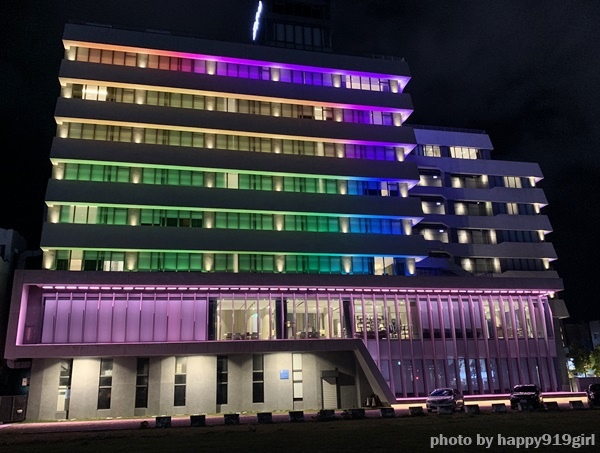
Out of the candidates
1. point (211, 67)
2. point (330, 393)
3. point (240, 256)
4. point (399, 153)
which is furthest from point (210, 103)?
point (330, 393)

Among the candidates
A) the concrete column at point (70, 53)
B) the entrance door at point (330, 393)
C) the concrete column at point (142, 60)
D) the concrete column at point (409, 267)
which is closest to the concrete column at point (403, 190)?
the concrete column at point (409, 267)

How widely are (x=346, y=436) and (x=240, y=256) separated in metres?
31.3

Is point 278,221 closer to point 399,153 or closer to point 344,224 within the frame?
point 344,224

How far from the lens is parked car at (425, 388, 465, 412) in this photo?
35838mm

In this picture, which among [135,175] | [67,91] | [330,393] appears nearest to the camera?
[330,393]

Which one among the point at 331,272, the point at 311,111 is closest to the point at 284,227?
the point at 331,272

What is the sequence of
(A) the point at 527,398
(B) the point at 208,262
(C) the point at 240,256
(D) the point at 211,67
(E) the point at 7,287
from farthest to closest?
(D) the point at 211,67
(C) the point at 240,256
(B) the point at 208,262
(E) the point at 7,287
(A) the point at 527,398

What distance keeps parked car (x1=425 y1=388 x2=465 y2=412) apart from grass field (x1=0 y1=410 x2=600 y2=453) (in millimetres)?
4400

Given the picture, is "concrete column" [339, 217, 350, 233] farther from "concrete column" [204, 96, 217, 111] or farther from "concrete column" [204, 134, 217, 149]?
"concrete column" [204, 96, 217, 111]

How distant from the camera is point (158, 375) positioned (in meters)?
44.6

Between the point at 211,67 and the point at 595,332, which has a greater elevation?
the point at 211,67

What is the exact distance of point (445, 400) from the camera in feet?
118

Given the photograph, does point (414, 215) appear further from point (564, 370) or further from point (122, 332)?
point (122, 332)

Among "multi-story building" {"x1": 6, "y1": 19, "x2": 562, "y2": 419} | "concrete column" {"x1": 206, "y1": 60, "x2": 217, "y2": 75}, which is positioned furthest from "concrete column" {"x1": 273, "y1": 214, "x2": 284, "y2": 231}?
"concrete column" {"x1": 206, "y1": 60, "x2": 217, "y2": 75}
